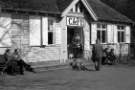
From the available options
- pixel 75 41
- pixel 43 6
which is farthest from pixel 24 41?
pixel 75 41

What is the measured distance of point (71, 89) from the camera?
12.3 m

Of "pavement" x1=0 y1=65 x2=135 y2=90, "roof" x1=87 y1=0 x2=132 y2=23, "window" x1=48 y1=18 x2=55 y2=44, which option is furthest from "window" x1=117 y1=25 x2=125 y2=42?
"pavement" x1=0 y1=65 x2=135 y2=90

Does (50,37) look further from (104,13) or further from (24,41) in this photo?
(104,13)

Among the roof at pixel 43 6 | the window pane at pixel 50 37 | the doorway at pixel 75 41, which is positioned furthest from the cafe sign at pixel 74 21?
the window pane at pixel 50 37

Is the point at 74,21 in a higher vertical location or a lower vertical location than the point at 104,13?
lower

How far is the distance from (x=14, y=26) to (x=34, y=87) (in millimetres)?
6512

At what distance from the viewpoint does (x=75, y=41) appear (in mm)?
23312

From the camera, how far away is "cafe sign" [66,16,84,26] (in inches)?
875

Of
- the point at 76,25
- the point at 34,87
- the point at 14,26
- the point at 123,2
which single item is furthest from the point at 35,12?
the point at 123,2

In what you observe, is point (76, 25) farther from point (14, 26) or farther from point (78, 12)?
point (14, 26)

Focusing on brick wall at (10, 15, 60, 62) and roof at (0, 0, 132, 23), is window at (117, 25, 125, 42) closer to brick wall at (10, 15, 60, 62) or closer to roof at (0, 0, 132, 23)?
roof at (0, 0, 132, 23)

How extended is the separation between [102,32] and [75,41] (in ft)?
12.3

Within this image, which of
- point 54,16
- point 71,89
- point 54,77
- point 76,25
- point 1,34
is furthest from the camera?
point 76,25

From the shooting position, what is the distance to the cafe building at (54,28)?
1815 cm
